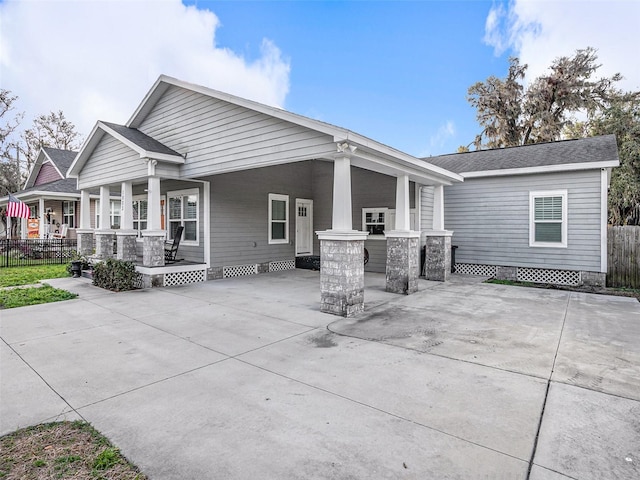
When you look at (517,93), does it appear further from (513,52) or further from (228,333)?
(228,333)

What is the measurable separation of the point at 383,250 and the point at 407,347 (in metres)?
6.99

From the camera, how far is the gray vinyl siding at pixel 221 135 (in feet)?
20.7

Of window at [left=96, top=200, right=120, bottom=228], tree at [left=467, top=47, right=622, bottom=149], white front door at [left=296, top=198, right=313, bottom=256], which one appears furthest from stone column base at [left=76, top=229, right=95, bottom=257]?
tree at [left=467, top=47, right=622, bottom=149]

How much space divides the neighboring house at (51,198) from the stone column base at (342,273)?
1454 cm

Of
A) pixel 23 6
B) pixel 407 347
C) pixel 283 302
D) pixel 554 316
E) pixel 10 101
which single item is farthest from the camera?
pixel 10 101

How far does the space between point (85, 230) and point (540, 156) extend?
48.6 ft

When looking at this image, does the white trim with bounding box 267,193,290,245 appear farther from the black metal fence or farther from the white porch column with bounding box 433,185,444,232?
the black metal fence

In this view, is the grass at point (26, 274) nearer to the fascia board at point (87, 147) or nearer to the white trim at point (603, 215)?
the fascia board at point (87, 147)

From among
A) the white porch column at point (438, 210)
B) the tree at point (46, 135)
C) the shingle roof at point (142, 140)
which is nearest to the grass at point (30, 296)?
the shingle roof at point (142, 140)

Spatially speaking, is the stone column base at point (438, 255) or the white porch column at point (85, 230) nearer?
the stone column base at point (438, 255)

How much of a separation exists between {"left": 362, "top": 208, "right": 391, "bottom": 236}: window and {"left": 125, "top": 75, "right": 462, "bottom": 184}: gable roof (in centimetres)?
218

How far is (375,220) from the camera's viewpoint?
1134cm

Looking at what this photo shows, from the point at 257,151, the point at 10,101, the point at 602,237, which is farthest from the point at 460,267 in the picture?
the point at 10,101

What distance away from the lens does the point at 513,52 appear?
21.0 metres
